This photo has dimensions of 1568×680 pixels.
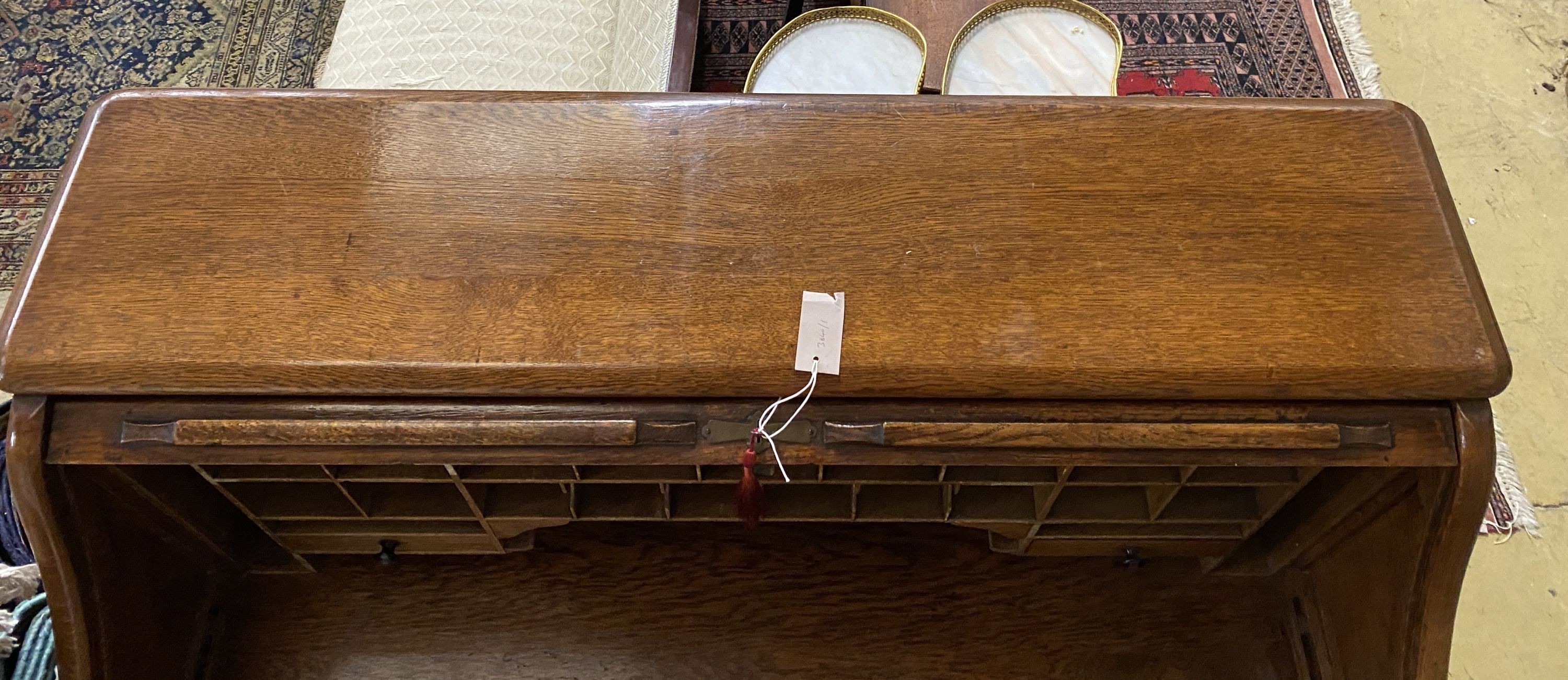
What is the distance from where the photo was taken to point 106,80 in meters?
1.82

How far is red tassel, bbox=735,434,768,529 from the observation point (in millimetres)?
756

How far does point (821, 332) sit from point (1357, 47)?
5.83ft

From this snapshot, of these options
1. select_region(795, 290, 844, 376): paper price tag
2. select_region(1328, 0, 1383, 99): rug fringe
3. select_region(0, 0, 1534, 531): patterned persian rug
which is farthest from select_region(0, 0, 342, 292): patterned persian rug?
select_region(1328, 0, 1383, 99): rug fringe

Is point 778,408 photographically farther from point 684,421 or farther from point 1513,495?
point 1513,495

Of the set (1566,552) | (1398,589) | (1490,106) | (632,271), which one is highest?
(632,271)

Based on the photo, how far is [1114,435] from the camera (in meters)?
0.77

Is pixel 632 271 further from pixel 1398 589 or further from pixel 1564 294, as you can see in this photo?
pixel 1564 294

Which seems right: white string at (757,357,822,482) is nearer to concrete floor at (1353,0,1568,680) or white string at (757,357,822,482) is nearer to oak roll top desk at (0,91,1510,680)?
oak roll top desk at (0,91,1510,680)

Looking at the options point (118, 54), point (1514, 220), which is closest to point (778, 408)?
Result: point (1514, 220)

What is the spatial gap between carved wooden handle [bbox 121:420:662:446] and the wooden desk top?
0.10 ft

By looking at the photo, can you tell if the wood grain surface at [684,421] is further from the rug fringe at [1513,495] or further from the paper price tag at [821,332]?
the rug fringe at [1513,495]

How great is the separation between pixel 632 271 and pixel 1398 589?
849 mm

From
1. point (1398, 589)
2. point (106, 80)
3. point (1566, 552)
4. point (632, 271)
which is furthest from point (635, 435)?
point (106, 80)

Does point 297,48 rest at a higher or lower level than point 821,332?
lower
